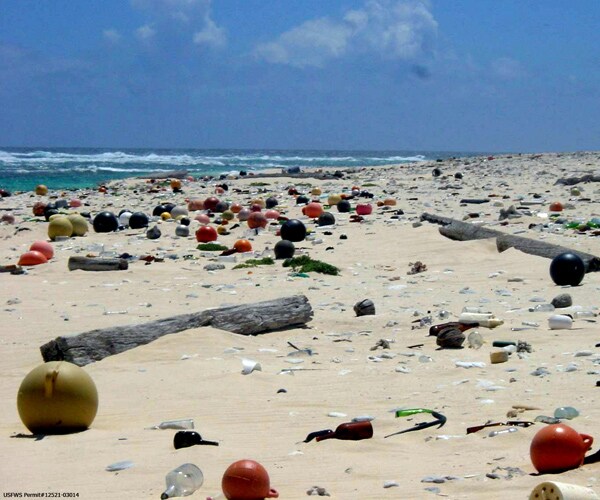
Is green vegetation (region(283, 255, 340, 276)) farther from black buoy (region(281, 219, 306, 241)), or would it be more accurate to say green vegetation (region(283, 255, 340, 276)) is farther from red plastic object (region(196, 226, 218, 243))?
red plastic object (region(196, 226, 218, 243))

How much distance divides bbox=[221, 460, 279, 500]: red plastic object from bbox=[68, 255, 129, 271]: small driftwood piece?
26.6 ft

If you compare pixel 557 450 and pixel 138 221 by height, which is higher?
pixel 557 450

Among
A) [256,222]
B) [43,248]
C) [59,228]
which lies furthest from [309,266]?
[59,228]

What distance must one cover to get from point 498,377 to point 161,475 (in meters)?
2.57

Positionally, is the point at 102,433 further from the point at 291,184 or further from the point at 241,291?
the point at 291,184

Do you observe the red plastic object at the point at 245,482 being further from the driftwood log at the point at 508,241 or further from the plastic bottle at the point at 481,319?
the driftwood log at the point at 508,241

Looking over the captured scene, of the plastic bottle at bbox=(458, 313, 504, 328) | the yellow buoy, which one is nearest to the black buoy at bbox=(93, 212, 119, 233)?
the yellow buoy

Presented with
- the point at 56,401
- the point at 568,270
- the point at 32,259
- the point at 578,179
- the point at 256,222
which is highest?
the point at 578,179

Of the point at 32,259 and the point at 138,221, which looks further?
the point at 138,221

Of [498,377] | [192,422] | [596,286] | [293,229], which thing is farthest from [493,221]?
[192,422]

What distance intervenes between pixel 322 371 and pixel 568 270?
4.07 metres

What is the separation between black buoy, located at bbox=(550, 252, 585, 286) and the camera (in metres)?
9.35

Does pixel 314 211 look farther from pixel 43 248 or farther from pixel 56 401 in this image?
pixel 56 401

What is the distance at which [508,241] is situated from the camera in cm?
1199
